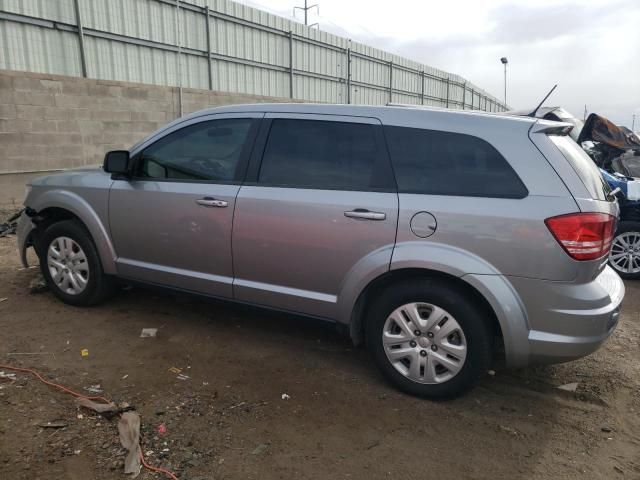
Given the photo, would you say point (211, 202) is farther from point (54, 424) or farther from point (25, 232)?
point (25, 232)

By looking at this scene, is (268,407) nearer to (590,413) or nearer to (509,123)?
(590,413)

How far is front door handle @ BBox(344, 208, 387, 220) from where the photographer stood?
3053 millimetres

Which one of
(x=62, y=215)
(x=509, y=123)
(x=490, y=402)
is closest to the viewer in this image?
(x=509, y=123)

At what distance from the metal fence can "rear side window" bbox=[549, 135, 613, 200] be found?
9.19m

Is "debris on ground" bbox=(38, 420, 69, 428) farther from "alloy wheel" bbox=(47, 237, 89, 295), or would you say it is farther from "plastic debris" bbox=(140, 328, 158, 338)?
"alloy wheel" bbox=(47, 237, 89, 295)

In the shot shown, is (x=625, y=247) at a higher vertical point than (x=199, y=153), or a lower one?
lower

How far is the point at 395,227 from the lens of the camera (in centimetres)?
302

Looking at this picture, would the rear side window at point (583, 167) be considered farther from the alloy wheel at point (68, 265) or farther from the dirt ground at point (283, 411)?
the alloy wheel at point (68, 265)

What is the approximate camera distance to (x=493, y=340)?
2984 mm

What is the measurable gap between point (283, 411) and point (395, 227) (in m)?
1.31

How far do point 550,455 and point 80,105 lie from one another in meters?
9.51

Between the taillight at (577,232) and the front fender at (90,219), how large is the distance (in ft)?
11.2

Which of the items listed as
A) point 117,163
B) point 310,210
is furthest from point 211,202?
point 117,163

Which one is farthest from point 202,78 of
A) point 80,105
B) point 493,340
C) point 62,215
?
point 493,340
